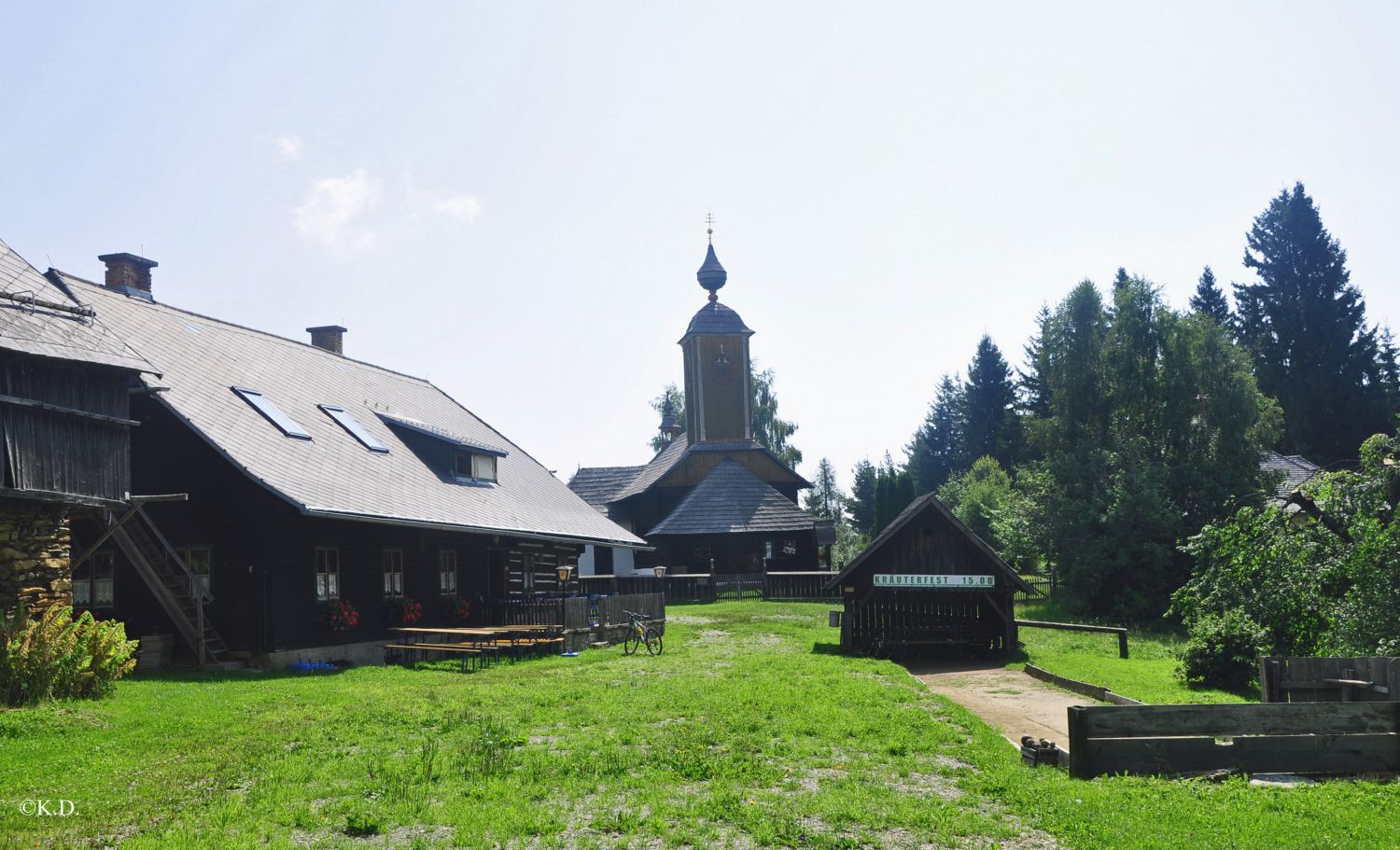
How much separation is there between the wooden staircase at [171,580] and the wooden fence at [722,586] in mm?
18526

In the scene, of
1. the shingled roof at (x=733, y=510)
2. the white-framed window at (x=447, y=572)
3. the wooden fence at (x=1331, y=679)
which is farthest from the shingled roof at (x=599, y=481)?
the wooden fence at (x=1331, y=679)

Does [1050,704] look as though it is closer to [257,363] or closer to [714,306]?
[257,363]

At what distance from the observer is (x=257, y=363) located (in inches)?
1002

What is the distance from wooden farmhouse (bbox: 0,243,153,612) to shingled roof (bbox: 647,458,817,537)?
29081 millimetres

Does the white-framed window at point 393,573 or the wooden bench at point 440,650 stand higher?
the white-framed window at point 393,573

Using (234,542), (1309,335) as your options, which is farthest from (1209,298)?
(234,542)

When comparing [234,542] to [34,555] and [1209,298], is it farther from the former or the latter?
[1209,298]

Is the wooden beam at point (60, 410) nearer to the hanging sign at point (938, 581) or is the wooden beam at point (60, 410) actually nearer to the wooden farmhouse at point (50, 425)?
the wooden farmhouse at point (50, 425)

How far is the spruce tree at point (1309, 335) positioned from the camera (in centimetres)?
5897

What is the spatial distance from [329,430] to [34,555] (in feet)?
28.2

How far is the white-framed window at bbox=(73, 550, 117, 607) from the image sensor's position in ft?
62.2

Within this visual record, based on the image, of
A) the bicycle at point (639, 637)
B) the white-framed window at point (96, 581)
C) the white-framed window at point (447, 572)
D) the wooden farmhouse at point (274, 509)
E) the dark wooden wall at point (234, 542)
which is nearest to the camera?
the white-framed window at point (96, 581)

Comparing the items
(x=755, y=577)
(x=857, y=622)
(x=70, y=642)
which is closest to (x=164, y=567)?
(x=70, y=642)

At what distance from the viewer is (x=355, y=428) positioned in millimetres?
25359
